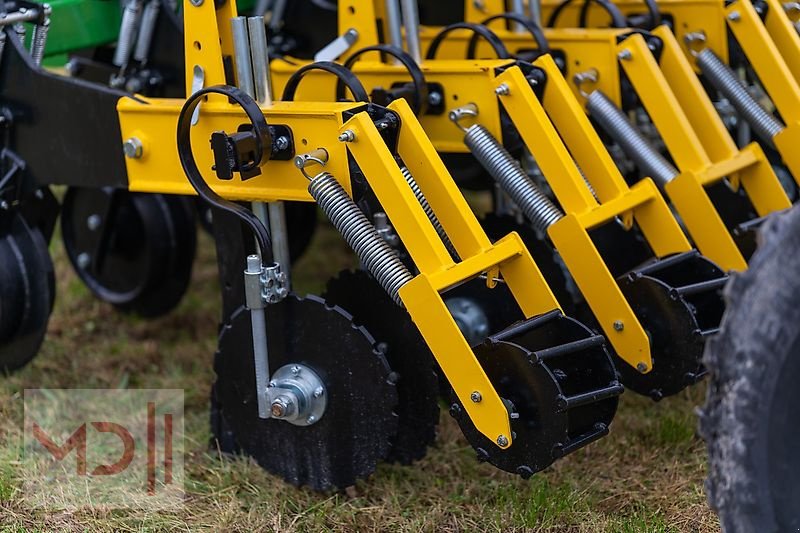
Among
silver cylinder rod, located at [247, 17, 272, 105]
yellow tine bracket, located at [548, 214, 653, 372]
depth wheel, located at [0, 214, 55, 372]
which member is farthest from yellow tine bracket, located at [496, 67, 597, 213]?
depth wheel, located at [0, 214, 55, 372]

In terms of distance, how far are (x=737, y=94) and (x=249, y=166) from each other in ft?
5.57

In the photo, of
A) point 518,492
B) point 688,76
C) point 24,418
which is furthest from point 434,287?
point 24,418

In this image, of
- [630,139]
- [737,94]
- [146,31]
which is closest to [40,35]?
[146,31]

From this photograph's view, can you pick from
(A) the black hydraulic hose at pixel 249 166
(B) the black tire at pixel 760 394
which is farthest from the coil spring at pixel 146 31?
(B) the black tire at pixel 760 394

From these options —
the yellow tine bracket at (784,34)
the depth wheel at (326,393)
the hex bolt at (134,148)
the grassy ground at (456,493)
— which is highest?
the hex bolt at (134,148)

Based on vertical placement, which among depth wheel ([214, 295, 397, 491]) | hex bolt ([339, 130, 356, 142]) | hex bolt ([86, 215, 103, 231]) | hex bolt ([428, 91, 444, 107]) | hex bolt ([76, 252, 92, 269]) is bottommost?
depth wheel ([214, 295, 397, 491])

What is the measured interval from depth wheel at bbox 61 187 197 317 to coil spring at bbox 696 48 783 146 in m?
1.91

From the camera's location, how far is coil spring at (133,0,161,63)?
3.83m

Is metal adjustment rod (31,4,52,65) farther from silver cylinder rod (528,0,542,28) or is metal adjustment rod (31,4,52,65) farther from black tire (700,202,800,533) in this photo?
black tire (700,202,800,533)

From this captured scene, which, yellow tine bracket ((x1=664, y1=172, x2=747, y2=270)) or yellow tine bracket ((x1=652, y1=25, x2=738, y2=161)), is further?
yellow tine bracket ((x1=652, y1=25, x2=738, y2=161))

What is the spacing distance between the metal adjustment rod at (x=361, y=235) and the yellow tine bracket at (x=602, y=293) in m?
0.53

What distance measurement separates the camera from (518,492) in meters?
3.00

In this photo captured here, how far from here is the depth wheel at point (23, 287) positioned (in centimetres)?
335

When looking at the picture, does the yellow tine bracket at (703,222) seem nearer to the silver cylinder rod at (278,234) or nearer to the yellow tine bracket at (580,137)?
the yellow tine bracket at (580,137)
